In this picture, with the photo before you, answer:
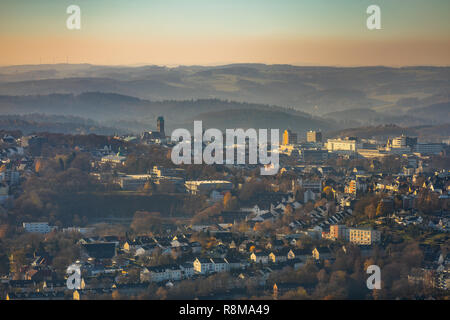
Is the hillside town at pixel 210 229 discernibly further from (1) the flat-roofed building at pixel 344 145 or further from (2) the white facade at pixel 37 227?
(1) the flat-roofed building at pixel 344 145

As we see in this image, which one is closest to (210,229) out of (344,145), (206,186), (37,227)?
(37,227)

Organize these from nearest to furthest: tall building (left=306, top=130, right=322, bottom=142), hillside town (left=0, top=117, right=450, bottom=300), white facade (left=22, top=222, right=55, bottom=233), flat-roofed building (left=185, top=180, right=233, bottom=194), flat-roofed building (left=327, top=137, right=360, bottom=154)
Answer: hillside town (left=0, top=117, right=450, bottom=300), white facade (left=22, top=222, right=55, bottom=233), flat-roofed building (left=185, top=180, right=233, bottom=194), flat-roofed building (left=327, top=137, right=360, bottom=154), tall building (left=306, top=130, right=322, bottom=142)

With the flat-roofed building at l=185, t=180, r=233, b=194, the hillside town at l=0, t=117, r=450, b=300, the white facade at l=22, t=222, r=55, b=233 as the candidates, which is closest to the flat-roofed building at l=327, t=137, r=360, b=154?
the hillside town at l=0, t=117, r=450, b=300

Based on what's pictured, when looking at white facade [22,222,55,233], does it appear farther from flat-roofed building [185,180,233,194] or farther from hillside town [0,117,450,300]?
flat-roofed building [185,180,233,194]

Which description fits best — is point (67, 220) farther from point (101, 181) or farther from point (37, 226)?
point (101, 181)

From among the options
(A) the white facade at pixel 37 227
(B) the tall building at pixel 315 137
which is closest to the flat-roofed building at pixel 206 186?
(A) the white facade at pixel 37 227

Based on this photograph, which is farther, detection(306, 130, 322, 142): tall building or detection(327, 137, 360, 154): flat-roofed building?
detection(306, 130, 322, 142): tall building

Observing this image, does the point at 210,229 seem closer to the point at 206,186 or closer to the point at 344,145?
the point at 206,186
